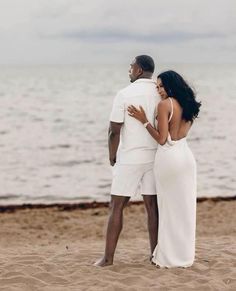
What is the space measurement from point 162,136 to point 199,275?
4.49ft

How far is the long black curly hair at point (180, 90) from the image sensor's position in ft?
21.8

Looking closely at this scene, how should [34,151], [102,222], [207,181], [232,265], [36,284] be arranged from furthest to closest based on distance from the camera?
[34,151]
[207,181]
[102,222]
[232,265]
[36,284]

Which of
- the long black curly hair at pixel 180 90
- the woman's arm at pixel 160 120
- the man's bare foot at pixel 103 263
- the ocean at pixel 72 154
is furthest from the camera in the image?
the ocean at pixel 72 154

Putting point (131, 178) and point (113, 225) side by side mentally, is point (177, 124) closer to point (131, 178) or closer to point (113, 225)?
point (131, 178)

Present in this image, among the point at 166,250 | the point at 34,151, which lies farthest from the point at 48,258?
the point at 34,151

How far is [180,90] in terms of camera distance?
6.65 m

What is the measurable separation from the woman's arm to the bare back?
76mm

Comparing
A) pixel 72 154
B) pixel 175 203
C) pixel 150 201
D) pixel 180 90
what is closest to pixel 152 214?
pixel 150 201

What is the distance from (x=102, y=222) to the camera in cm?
1305

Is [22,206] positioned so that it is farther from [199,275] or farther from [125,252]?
[199,275]

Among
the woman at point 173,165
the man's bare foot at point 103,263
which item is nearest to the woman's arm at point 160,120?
the woman at point 173,165

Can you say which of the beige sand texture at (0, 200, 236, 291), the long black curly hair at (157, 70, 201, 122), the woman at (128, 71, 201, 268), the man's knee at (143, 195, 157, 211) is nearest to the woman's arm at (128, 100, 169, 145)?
the woman at (128, 71, 201, 268)

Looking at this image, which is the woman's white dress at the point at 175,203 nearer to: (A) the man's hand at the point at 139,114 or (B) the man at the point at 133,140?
(B) the man at the point at 133,140

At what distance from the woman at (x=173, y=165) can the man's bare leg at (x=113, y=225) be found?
0.39 meters
